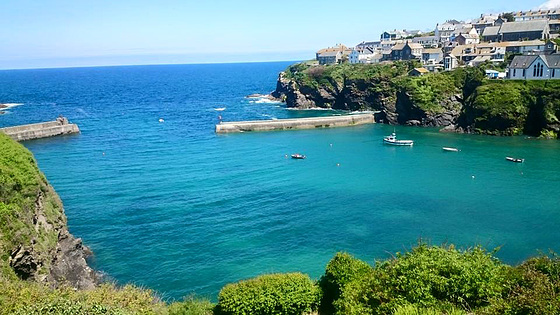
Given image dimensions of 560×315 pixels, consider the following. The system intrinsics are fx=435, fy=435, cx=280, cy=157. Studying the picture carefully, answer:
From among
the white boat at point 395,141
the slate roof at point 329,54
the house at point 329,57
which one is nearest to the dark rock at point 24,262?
the white boat at point 395,141

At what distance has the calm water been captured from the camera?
130ft

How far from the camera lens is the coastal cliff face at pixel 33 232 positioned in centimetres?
2836

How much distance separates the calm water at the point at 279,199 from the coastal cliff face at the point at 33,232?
3.36 m

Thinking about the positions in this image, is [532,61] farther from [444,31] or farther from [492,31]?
[444,31]

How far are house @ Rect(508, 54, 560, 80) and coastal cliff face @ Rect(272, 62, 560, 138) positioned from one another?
365cm

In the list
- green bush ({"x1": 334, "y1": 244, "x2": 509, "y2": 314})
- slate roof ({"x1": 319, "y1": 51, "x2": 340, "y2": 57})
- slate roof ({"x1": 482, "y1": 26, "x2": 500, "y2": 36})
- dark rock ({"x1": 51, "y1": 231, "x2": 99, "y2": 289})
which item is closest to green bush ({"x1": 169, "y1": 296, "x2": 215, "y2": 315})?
green bush ({"x1": 334, "y1": 244, "x2": 509, "y2": 314})

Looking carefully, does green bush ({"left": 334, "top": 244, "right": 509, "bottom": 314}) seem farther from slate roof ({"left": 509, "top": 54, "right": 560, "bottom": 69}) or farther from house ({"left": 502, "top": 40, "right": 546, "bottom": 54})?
house ({"left": 502, "top": 40, "right": 546, "bottom": 54})

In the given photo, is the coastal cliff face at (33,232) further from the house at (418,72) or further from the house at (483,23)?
the house at (483,23)

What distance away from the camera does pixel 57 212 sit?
37062mm

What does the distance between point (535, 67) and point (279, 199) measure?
245ft

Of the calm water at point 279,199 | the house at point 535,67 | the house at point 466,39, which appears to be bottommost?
the calm water at point 279,199

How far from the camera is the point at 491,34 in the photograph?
14162 centimetres

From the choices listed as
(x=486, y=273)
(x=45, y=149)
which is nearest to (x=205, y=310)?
(x=486, y=273)

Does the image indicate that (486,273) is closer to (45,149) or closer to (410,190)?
Answer: (410,190)
